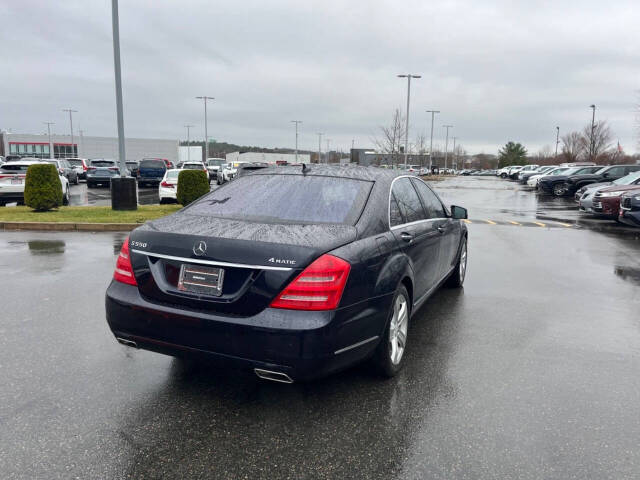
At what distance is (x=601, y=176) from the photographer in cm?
2542

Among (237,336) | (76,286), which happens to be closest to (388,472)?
(237,336)

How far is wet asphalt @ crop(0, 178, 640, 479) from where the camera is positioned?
279cm

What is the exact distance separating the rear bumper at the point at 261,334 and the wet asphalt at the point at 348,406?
41 centimetres

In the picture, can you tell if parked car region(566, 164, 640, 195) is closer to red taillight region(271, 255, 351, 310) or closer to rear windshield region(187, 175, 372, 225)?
rear windshield region(187, 175, 372, 225)

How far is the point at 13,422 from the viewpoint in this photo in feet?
10.3

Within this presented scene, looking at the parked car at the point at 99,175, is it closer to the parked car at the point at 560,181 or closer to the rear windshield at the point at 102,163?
the rear windshield at the point at 102,163

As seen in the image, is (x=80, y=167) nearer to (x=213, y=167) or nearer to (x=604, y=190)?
(x=213, y=167)

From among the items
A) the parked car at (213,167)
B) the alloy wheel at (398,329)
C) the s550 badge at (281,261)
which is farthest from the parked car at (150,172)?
the s550 badge at (281,261)

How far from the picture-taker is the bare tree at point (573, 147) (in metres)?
68.8

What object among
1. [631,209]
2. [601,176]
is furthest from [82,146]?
[631,209]

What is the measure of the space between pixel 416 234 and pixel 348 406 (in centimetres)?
164

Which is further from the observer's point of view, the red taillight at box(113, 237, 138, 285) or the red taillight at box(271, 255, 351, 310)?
the red taillight at box(113, 237, 138, 285)

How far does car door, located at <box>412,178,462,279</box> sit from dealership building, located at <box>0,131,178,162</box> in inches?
3987

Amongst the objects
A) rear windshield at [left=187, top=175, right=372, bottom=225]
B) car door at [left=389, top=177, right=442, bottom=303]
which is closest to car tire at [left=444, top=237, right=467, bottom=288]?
car door at [left=389, top=177, right=442, bottom=303]
